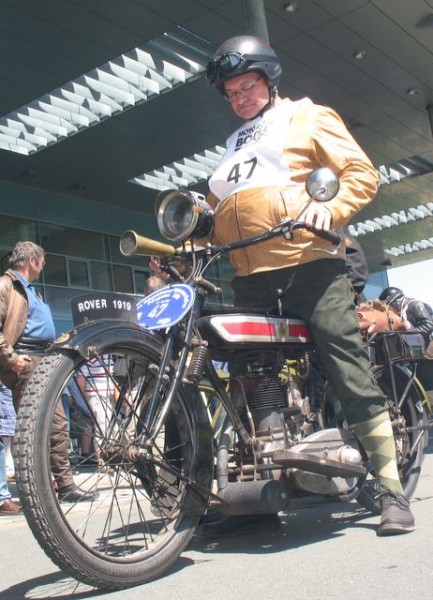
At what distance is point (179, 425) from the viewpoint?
10.2ft

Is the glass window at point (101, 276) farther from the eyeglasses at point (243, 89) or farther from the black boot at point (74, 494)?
the black boot at point (74, 494)

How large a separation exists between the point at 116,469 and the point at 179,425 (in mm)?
367

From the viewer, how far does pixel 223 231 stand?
3.69m

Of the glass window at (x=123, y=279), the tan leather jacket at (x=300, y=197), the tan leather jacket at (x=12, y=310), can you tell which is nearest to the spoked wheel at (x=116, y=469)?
the tan leather jacket at (x=300, y=197)

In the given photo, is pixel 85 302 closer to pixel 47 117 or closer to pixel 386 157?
pixel 47 117

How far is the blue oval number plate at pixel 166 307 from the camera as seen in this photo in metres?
3.00

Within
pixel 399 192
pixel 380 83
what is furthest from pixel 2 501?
pixel 399 192

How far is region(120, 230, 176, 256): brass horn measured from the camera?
10.4 ft

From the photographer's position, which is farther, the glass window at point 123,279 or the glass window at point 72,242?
the glass window at point 123,279

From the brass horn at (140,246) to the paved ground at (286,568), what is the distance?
1.27m

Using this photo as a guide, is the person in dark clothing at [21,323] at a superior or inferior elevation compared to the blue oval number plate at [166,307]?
superior

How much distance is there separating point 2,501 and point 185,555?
2730 mm

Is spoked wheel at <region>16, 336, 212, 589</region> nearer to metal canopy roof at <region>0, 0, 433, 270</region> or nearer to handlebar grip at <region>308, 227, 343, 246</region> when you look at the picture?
handlebar grip at <region>308, 227, 343, 246</region>

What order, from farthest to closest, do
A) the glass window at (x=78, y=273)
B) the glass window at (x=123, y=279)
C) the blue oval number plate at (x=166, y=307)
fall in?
the glass window at (x=123, y=279)
the glass window at (x=78, y=273)
the blue oval number plate at (x=166, y=307)
